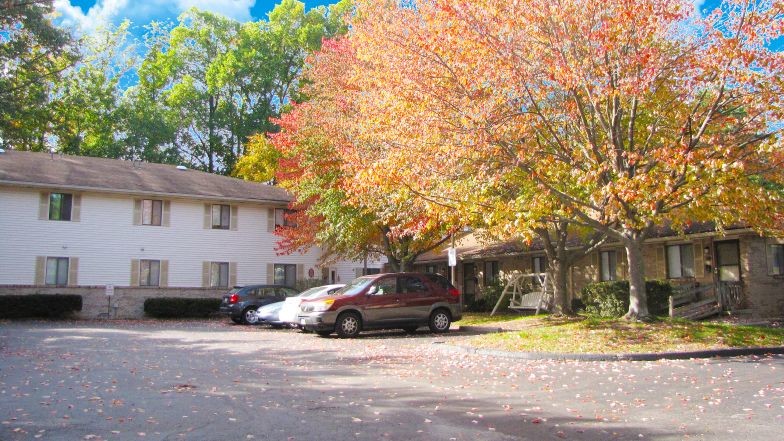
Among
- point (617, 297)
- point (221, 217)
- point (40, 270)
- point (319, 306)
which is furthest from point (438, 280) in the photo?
point (40, 270)

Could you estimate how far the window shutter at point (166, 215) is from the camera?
32.0 meters

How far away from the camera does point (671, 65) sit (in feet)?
47.4

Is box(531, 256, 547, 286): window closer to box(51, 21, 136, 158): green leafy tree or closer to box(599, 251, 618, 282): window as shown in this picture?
box(599, 251, 618, 282): window

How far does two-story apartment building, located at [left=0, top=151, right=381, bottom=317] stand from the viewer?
95.2ft

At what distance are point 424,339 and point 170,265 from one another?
18161 mm

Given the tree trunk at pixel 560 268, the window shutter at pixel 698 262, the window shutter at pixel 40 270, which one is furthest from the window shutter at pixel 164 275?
the window shutter at pixel 698 262

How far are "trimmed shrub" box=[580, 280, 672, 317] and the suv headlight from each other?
417 inches

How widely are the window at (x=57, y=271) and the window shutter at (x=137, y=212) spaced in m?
3.49

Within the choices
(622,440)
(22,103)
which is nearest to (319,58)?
(22,103)

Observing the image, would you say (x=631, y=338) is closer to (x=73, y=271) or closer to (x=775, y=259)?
(x=775, y=259)

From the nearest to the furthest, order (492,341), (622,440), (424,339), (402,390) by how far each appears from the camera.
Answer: (622,440), (402,390), (492,341), (424,339)

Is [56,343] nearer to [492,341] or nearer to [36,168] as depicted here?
[492,341]

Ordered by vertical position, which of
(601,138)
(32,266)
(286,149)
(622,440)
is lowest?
(622,440)

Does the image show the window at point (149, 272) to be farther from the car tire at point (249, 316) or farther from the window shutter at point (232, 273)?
the car tire at point (249, 316)
